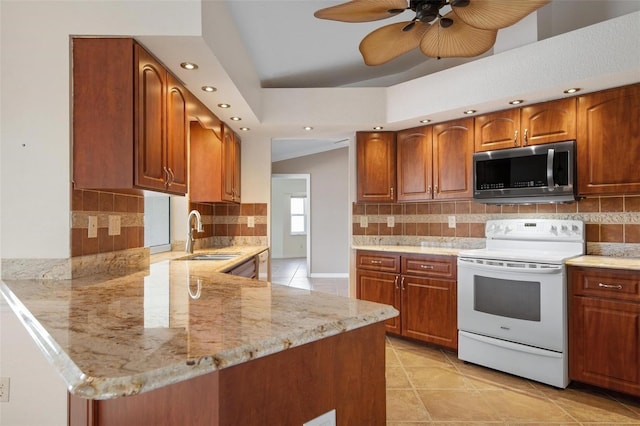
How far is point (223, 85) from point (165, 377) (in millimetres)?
2279

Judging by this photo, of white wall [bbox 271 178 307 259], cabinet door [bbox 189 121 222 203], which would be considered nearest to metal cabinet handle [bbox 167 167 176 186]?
cabinet door [bbox 189 121 222 203]

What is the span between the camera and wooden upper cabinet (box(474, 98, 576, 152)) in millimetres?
2809

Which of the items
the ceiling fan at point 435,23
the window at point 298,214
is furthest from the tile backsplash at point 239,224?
the window at point 298,214

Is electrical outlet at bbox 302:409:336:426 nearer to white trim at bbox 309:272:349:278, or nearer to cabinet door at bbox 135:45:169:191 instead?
cabinet door at bbox 135:45:169:191

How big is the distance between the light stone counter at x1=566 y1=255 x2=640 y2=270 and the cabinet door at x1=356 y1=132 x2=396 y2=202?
1.68m

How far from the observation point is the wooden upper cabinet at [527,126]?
2.81m

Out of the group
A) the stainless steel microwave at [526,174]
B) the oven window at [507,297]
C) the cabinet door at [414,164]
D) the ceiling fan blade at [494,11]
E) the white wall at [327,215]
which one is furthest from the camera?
the white wall at [327,215]

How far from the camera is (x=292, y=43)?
311 centimetres

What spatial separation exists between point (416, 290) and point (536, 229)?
1.12 metres

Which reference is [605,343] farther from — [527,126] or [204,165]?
[204,165]

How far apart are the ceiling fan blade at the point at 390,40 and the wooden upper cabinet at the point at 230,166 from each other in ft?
6.11

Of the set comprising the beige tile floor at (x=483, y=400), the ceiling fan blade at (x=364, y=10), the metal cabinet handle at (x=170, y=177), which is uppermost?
the ceiling fan blade at (x=364, y=10)

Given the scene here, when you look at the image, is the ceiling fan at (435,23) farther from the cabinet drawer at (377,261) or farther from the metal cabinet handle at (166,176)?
the cabinet drawer at (377,261)

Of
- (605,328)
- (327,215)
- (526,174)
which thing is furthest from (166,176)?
(327,215)
